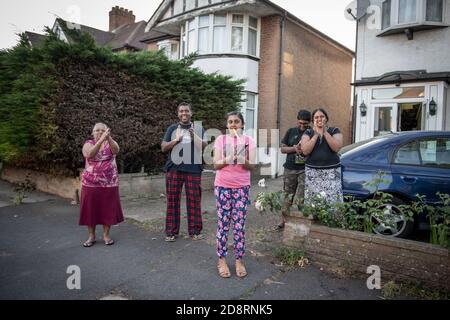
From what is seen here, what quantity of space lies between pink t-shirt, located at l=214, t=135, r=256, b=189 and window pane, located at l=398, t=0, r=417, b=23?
415 inches

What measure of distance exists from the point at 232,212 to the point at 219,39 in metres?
11.6

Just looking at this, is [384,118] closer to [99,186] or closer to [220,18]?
[220,18]

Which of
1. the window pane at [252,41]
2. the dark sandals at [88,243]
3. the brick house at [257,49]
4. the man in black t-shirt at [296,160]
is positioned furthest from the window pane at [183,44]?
the dark sandals at [88,243]

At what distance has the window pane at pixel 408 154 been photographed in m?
4.82

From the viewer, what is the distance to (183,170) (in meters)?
4.96

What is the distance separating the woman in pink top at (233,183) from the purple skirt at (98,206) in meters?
1.83

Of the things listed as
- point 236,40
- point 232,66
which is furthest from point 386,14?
point 232,66

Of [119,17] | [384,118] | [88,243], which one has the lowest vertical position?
[88,243]

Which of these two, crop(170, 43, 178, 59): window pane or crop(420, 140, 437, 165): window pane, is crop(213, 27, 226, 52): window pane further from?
crop(420, 140, 437, 165): window pane

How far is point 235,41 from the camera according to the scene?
1384 cm

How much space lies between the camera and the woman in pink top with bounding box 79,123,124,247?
4559 mm
